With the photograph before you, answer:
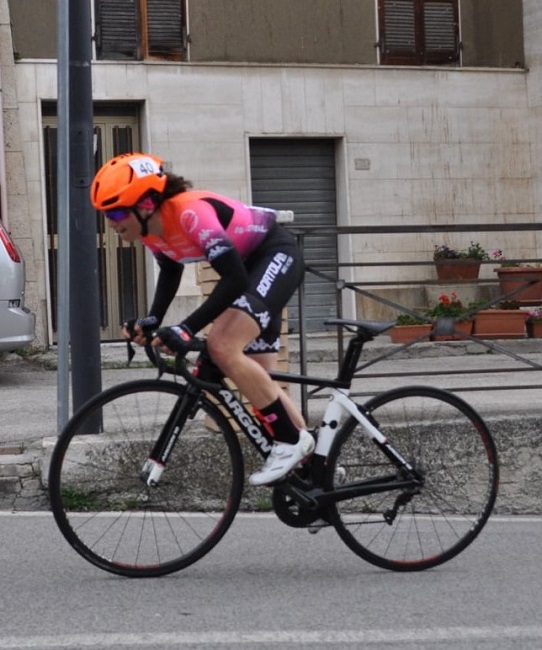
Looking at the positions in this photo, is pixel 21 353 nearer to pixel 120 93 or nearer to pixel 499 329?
pixel 120 93

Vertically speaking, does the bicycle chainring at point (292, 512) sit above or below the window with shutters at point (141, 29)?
below

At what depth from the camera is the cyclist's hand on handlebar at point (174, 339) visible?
5555 millimetres

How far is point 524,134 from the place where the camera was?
19031 mm

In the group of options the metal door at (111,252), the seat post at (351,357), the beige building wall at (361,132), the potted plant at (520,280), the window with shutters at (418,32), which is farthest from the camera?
the window with shutters at (418,32)

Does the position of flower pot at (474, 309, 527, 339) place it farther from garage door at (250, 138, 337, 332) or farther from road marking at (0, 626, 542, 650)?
road marking at (0, 626, 542, 650)

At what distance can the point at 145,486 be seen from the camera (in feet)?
19.6

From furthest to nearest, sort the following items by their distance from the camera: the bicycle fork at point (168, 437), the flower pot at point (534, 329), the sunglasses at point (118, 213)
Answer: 1. the flower pot at point (534, 329)
2. the bicycle fork at point (168, 437)
3. the sunglasses at point (118, 213)

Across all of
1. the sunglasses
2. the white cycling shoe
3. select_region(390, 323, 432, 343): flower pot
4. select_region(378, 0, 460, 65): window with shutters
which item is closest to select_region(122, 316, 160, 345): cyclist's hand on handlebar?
the sunglasses

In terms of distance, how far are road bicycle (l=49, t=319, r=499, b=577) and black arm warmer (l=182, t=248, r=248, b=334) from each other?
158 mm

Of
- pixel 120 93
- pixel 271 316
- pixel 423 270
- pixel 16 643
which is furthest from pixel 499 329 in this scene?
pixel 16 643

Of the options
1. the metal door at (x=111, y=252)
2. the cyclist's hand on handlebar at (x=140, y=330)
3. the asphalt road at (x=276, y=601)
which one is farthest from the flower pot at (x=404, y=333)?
the cyclist's hand on handlebar at (x=140, y=330)

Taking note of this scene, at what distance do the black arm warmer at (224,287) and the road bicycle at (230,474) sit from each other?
0.16m

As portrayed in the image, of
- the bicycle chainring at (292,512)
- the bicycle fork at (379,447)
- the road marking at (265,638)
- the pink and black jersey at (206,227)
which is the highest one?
the pink and black jersey at (206,227)

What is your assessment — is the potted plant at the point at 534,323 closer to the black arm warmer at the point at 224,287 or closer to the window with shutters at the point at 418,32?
the window with shutters at the point at 418,32
